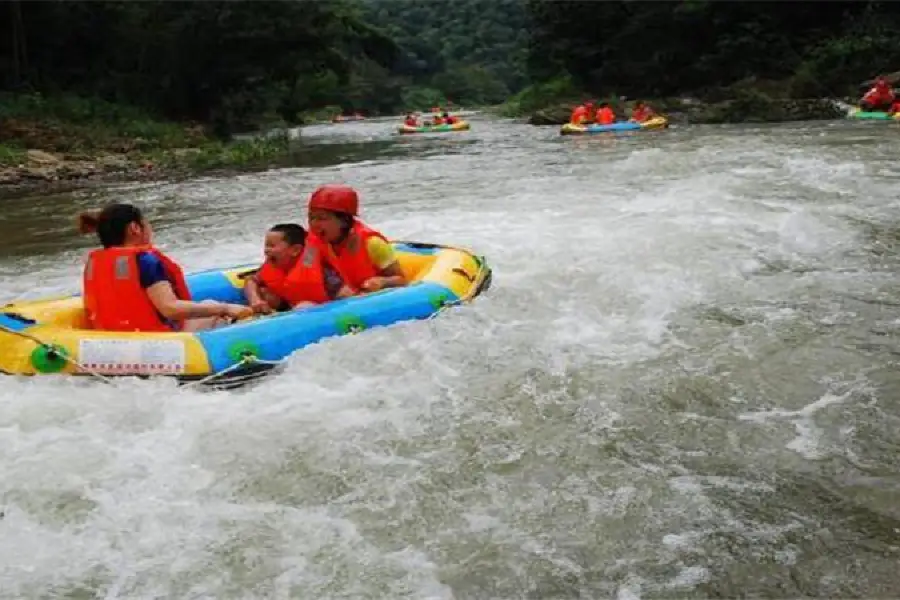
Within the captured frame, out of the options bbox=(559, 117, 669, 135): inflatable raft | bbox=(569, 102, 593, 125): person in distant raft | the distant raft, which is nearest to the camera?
the distant raft

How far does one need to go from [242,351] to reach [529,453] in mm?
1565

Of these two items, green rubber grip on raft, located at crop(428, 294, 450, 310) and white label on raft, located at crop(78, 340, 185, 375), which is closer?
white label on raft, located at crop(78, 340, 185, 375)

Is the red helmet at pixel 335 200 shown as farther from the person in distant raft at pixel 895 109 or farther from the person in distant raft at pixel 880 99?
the person in distant raft at pixel 880 99

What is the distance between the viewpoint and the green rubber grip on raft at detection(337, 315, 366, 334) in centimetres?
497

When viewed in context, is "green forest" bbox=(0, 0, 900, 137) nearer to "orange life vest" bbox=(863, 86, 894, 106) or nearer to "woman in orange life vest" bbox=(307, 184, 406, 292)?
"orange life vest" bbox=(863, 86, 894, 106)

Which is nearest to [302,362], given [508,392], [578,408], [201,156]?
[508,392]

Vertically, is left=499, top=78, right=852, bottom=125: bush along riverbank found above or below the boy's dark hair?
below

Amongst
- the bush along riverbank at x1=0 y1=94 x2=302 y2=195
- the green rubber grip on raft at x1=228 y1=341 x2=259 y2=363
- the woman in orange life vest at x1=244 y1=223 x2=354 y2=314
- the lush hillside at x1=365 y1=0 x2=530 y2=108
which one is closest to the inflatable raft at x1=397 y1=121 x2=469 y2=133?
the bush along riverbank at x1=0 y1=94 x2=302 y2=195

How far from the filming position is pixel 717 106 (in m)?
24.3

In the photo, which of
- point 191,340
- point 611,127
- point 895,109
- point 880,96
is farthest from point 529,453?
point 880,96

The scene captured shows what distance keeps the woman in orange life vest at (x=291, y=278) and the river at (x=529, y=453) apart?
498 millimetres

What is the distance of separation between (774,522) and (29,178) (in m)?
15.4

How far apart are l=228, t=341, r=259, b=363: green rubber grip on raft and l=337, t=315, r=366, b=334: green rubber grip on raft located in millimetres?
511

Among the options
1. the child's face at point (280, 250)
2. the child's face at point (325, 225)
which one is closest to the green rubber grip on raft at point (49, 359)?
the child's face at point (280, 250)
